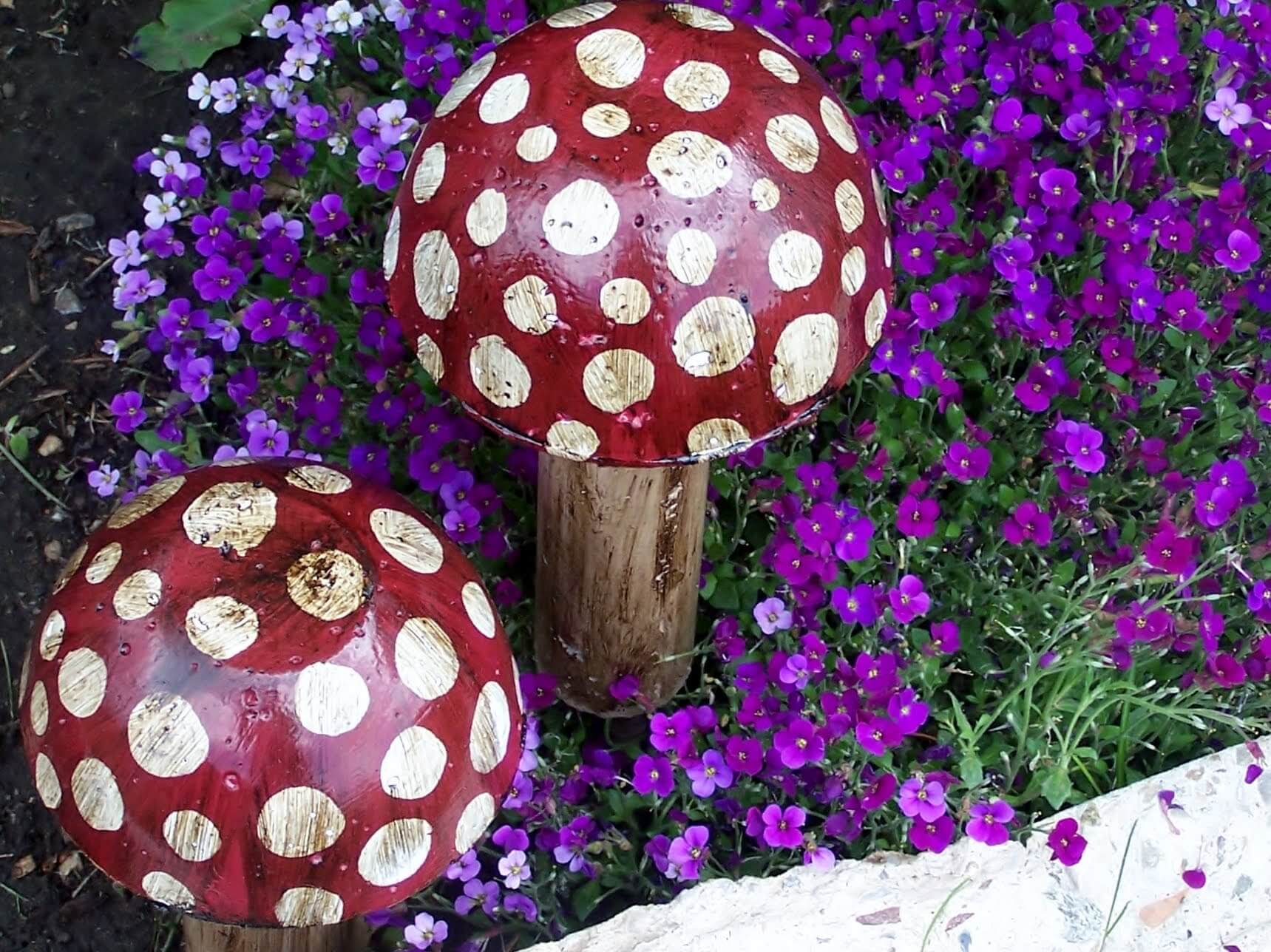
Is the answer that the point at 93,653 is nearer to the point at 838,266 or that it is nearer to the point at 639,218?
the point at 639,218

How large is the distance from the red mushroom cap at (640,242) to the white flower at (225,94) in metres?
1.07

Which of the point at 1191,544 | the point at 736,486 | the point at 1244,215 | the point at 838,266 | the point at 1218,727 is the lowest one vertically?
the point at 1218,727

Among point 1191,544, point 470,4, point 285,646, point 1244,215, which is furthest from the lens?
point 470,4

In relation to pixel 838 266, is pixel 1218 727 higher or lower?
lower

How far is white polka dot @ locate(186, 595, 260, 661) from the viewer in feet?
4.30

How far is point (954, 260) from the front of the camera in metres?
2.36

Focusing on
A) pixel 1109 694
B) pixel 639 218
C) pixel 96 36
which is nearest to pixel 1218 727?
pixel 1109 694

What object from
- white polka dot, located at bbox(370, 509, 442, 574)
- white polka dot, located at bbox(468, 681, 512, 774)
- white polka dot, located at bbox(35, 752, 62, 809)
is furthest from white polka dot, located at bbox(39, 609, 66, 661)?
white polka dot, located at bbox(468, 681, 512, 774)

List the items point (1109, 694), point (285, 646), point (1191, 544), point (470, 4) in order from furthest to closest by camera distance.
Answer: point (470, 4) → point (1109, 694) → point (1191, 544) → point (285, 646)

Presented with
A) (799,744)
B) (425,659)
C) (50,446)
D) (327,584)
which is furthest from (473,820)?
(50,446)

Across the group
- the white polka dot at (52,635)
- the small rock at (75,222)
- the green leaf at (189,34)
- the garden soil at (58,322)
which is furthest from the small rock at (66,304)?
the white polka dot at (52,635)

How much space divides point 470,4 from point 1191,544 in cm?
174

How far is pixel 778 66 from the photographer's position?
1550 mm

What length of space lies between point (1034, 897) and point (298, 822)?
114cm
